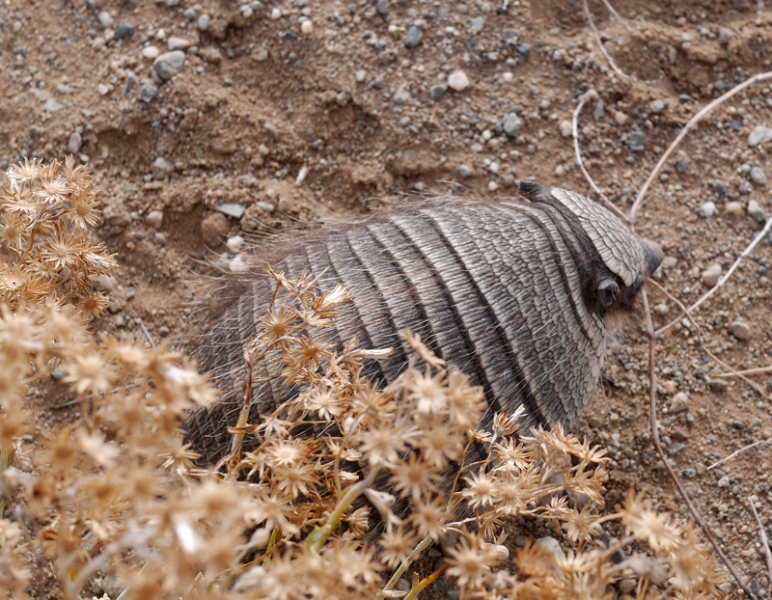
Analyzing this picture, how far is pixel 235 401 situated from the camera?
8.20ft

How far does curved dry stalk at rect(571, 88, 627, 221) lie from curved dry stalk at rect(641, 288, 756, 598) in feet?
1.40

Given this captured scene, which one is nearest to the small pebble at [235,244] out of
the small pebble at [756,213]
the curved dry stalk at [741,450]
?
the curved dry stalk at [741,450]

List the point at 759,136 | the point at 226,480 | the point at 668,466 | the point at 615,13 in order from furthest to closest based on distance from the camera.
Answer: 1. the point at 615,13
2. the point at 759,136
3. the point at 668,466
4. the point at 226,480

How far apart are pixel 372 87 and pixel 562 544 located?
2277 millimetres

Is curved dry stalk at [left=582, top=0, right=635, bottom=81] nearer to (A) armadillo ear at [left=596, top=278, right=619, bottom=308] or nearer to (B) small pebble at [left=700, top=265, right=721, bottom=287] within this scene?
(B) small pebble at [left=700, top=265, right=721, bottom=287]

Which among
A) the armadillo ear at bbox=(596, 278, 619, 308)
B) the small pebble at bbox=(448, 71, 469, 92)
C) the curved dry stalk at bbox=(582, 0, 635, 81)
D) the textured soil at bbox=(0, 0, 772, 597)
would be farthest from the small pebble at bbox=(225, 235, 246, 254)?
the curved dry stalk at bbox=(582, 0, 635, 81)

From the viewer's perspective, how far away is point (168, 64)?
3.55m

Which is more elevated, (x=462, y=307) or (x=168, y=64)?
(x=168, y=64)

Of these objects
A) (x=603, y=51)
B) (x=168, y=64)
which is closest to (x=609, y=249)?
(x=603, y=51)

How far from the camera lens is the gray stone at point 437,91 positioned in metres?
3.65

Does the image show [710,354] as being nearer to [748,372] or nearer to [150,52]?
[748,372]

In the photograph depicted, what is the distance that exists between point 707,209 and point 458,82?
1.38 m

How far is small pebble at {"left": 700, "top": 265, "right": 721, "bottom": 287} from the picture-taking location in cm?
355

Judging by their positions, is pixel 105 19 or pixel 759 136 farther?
pixel 759 136
